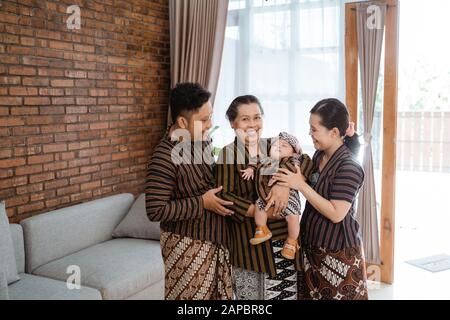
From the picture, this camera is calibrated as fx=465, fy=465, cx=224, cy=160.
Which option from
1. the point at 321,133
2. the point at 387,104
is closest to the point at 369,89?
the point at 387,104

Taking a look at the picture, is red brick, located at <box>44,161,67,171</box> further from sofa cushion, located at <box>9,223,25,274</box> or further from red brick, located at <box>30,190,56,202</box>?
sofa cushion, located at <box>9,223,25,274</box>

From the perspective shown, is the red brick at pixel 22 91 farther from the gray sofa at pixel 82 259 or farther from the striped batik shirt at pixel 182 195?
the striped batik shirt at pixel 182 195

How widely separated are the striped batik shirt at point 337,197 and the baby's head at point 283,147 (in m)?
0.15

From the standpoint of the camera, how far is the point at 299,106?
13.6 ft

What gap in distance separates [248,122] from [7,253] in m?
1.87

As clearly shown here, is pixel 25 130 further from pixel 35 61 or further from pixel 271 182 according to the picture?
pixel 271 182

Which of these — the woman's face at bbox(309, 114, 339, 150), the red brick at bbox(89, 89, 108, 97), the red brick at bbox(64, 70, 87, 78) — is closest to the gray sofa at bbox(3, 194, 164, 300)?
the red brick at bbox(89, 89, 108, 97)

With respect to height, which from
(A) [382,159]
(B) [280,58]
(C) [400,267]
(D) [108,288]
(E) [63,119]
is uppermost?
(B) [280,58]

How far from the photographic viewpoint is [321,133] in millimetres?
1765

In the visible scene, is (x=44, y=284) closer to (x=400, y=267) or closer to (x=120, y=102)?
(x=120, y=102)

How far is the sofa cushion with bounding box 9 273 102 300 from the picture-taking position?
2.67 metres

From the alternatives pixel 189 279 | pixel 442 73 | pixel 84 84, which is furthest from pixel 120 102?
pixel 442 73
